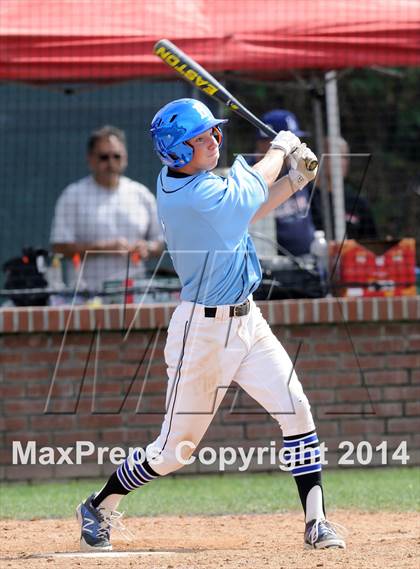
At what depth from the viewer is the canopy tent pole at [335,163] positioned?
944 centimetres

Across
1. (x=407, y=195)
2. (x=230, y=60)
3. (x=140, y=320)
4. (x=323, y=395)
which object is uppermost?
(x=230, y=60)

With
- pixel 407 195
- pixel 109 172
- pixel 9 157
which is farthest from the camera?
pixel 407 195

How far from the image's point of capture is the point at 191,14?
9.03 metres

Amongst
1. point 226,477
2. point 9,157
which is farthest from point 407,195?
point 226,477

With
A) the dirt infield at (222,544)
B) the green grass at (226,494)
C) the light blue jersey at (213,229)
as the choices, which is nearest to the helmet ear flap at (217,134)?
the light blue jersey at (213,229)

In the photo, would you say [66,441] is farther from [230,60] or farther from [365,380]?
[230,60]

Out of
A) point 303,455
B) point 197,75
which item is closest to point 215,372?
point 303,455

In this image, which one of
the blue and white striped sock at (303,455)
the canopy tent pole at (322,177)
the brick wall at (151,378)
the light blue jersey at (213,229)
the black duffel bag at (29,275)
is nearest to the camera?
the light blue jersey at (213,229)

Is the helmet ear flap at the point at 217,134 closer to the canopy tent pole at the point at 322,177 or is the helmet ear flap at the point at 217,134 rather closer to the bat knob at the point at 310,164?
the bat knob at the point at 310,164

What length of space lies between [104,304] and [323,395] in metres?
1.64

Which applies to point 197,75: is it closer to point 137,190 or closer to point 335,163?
point 335,163

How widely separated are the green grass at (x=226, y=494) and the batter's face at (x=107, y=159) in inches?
88.2

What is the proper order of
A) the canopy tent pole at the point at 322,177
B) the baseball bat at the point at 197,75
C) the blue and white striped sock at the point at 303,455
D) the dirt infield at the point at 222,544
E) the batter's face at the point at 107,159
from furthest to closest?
1. the batter's face at the point at 107,159
2. the canopy tent pole at the point at 322,177
3. the baseball bat at the point at 197,75
4. the blue and white striped sock at the point at 303,455
5. the dirt infield at the point at 222,544

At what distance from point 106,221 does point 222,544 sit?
358cm
